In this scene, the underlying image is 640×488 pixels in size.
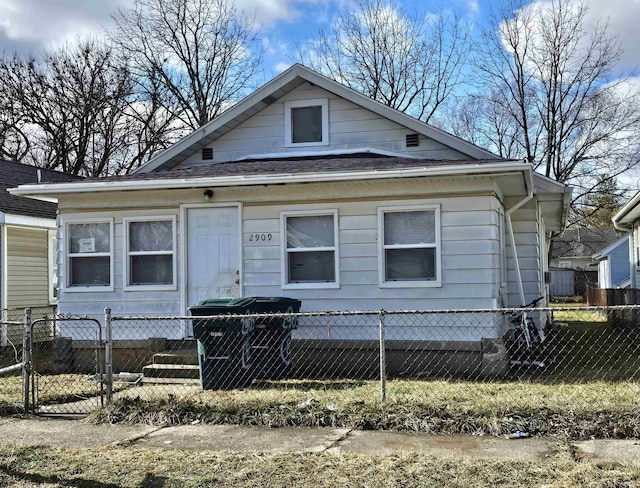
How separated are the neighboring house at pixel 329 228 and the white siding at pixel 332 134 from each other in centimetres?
3

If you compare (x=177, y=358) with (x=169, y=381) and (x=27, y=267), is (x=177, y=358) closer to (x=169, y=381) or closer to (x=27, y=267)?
(x=169, y=381)

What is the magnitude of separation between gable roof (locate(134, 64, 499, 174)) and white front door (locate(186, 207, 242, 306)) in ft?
8.39

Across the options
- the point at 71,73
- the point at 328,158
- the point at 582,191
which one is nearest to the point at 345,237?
the point at 328,158

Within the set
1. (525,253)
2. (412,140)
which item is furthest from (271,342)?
(525,253)

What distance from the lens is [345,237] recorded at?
10.2 m

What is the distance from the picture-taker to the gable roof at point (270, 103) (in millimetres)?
11633

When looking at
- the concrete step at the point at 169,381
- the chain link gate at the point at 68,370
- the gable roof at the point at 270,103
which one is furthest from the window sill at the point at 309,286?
the gable roof at the point at 270,103

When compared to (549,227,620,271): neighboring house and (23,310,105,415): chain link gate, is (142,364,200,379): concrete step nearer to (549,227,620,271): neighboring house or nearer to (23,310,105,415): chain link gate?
(23,310,105,415): chain link gate

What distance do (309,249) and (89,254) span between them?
3.93 m

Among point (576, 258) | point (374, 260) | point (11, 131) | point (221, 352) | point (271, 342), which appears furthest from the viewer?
point (576, 258)

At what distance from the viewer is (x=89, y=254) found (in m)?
11.2

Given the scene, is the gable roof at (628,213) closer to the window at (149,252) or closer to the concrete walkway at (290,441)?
the window at (149,252)

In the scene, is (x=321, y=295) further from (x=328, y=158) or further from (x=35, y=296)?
(x=35, y=296)

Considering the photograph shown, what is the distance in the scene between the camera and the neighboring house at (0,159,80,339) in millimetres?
14109
